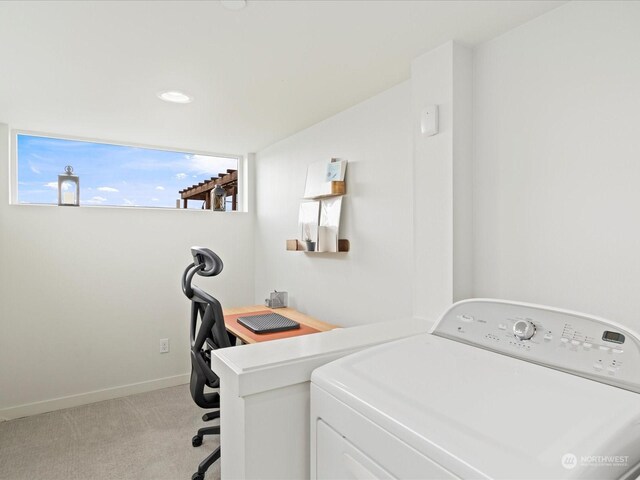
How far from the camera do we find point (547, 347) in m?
1.16

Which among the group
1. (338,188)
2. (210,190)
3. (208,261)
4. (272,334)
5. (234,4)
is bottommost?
(272,334)

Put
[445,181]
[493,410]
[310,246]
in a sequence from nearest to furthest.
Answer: [493,410]
[445,181]
[310,246]

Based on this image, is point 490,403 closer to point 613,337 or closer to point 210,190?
point 613,337

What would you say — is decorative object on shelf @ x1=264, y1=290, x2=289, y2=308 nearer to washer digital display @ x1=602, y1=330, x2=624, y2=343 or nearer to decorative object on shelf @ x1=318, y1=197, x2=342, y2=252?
decorative object on shelf @ x1=318, y1=197, x2=342, y2=252

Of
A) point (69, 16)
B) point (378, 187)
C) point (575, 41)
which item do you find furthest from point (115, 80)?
point (575, 41)

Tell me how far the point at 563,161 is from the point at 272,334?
1793 mm

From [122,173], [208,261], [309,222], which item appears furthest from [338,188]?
[122,173]

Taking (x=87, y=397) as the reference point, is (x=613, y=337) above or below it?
above

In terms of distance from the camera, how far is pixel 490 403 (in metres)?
0.92

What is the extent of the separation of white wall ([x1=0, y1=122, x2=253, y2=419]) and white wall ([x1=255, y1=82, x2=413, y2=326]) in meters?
0.95

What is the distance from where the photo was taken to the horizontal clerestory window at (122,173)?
3082mm

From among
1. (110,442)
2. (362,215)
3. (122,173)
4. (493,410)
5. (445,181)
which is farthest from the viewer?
(122,173)

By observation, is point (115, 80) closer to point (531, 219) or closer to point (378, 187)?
point (378, 187)

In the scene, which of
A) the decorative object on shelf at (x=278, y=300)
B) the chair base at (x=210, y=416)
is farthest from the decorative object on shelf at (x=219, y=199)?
the chair base at (x=210, y=416)
